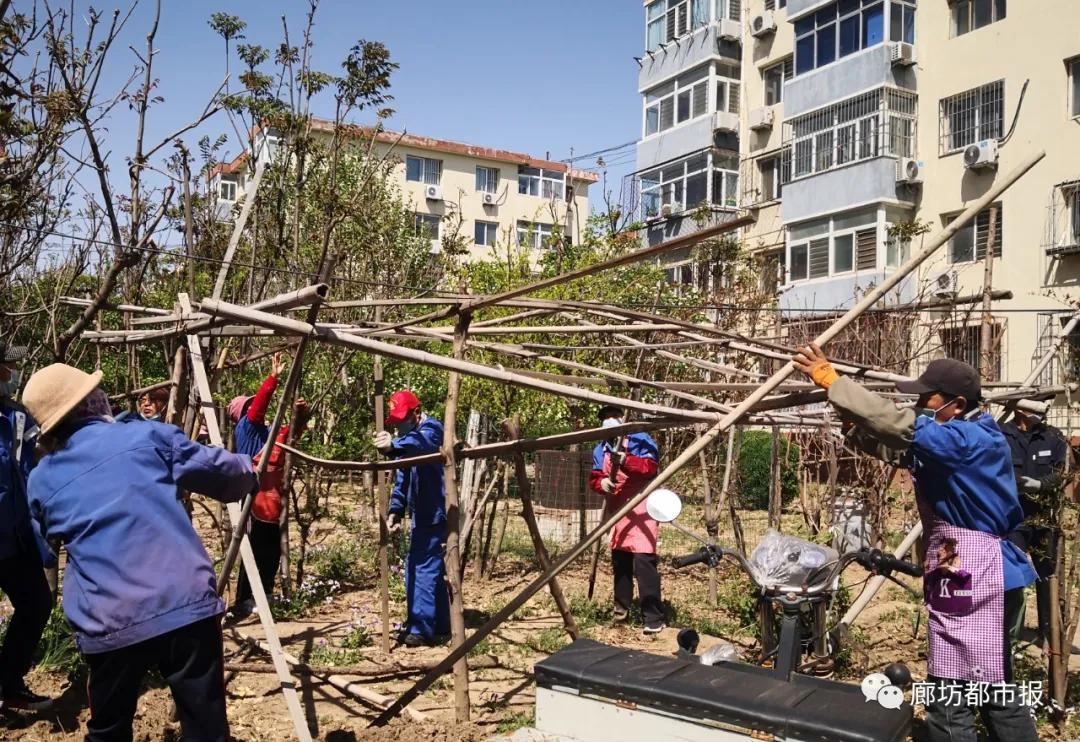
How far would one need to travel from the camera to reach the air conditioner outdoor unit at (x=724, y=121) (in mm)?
24031

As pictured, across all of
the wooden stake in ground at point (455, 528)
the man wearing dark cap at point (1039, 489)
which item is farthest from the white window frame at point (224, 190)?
the man wearing dark cap at point (1039, 489)

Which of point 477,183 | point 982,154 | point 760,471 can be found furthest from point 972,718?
point 477,183

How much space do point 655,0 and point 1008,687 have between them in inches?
1024

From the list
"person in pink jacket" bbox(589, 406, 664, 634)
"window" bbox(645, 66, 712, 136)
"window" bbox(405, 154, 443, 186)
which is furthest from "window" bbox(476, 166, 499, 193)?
"person in pink jacket" bbox(589, 406, 664, 634)

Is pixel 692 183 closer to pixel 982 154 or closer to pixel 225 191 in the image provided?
pixel 982 154

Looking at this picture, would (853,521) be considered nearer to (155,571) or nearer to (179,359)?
(179,359)

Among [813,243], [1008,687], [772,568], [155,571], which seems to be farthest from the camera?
[813,243]

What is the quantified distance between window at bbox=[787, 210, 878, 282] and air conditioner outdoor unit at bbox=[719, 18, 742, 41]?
246 inches

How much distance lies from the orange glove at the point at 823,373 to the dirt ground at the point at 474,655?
235 centimetres

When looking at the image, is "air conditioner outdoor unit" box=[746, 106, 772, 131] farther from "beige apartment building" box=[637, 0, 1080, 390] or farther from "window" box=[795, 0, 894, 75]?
"window" box=[795, 0, 894, 75]

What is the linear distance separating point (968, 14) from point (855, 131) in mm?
2968

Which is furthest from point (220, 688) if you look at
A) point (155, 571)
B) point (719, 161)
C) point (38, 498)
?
point (719, 161)

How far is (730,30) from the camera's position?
79.8 ft

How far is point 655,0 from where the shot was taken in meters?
26.8
